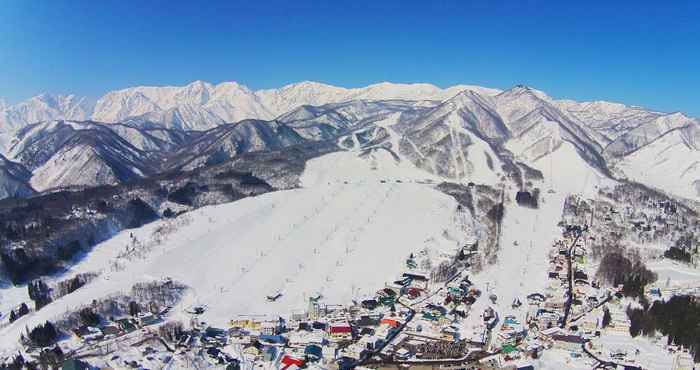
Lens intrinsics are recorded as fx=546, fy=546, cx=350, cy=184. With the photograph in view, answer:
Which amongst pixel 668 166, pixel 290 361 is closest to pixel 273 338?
pixel 290 361

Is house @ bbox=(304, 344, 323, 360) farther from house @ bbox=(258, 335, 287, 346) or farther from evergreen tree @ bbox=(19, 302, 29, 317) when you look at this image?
evergreen tree @ bbox=(19, 302, 29, 317)

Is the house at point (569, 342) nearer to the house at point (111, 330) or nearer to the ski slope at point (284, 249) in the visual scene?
the ski slope at point (284, 249)

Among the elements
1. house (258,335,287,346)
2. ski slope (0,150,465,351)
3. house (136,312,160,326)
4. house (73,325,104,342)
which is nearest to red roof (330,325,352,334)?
house (258,335,287,346)

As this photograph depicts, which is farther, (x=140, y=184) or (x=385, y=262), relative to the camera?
(x=140, y=184)

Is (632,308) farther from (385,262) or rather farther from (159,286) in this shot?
(159,286)

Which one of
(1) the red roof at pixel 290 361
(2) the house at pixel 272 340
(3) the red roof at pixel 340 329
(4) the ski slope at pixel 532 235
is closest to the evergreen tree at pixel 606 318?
(4) the ski slope at pixel 532 235

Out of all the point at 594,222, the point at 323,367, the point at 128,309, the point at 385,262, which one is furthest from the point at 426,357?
the point at 594,222
